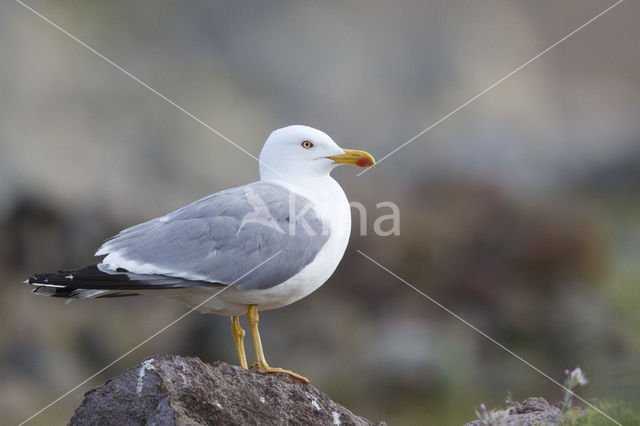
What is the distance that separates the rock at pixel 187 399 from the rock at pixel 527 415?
0.57 m

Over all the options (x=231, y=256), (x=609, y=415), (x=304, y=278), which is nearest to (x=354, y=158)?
(x=304, y=278)

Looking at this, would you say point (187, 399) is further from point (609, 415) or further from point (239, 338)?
point (609, 415)

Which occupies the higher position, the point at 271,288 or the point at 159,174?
the point at 159,174

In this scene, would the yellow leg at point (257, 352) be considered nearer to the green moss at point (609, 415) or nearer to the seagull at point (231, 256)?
the seagull at point (231, 256)

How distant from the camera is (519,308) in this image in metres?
5.37

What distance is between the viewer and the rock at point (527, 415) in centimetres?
251

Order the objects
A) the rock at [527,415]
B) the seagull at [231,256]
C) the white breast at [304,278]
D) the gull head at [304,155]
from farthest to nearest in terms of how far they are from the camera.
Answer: the gull head at [304,155] → the white breast at [304,278] → the seagull at [231,256] → the rock at [527,415]

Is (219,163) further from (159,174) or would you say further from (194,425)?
(194,425)

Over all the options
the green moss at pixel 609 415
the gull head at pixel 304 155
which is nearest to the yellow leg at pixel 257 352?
the gull head at pixel 304 155

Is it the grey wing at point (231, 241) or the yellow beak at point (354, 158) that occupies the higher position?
the yellow beak at point (354, 158)

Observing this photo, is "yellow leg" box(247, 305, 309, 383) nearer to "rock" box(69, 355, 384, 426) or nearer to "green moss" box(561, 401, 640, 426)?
"rock" box(69, 355, 384, 426)

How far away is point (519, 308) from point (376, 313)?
0.97 metres

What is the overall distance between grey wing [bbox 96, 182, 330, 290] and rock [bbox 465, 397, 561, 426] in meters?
0.87

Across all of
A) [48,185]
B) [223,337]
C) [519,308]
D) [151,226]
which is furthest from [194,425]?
[519,308]
